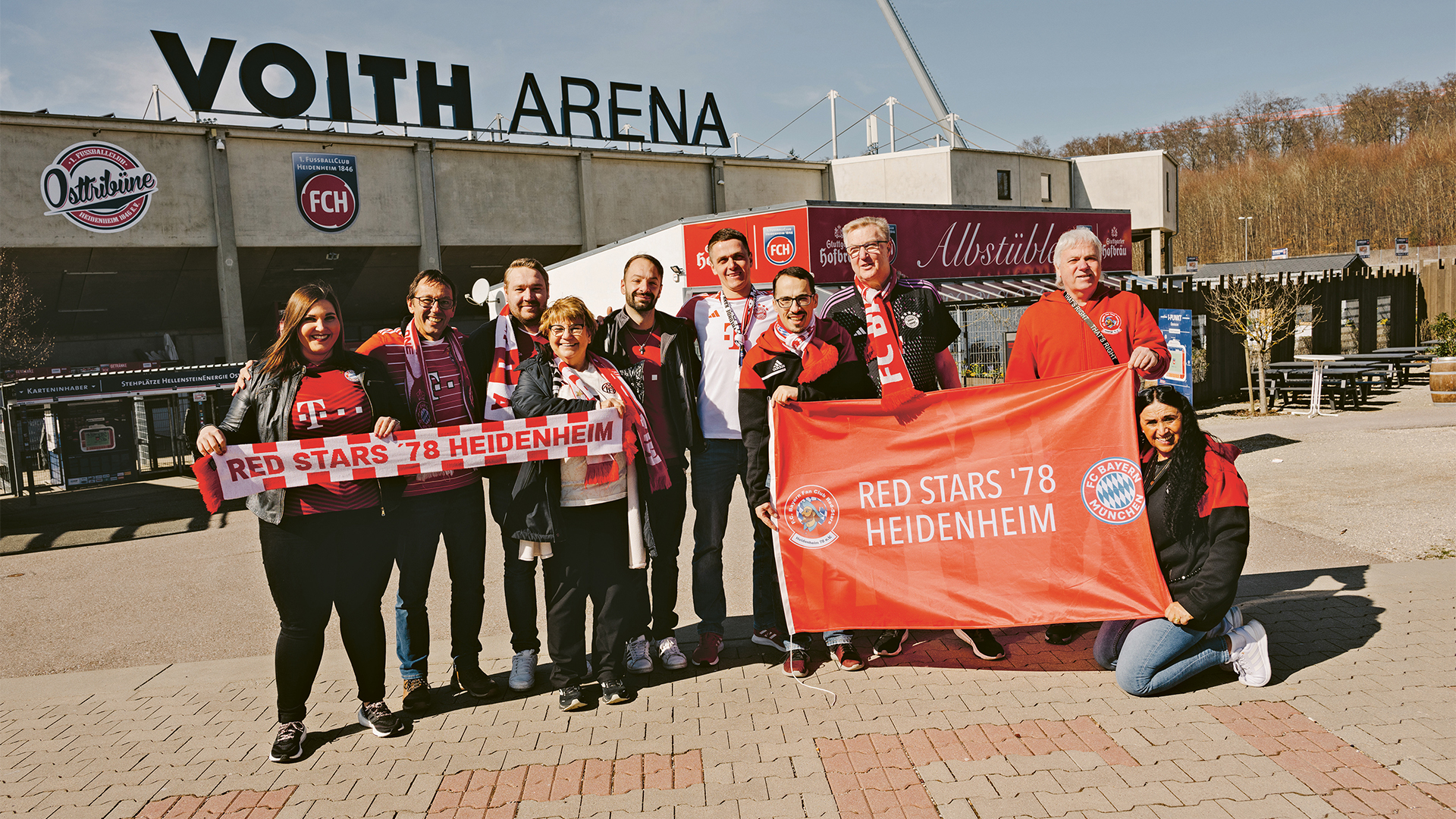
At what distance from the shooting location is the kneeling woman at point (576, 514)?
424 cm

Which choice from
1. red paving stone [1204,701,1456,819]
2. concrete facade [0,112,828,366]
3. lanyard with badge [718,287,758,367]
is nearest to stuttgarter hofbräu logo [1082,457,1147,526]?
red paving stone [1204,701,1456,819]

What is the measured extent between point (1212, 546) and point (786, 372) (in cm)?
213

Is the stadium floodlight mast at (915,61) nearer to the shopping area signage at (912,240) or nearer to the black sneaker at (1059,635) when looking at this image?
the shopping area signage at (912,240)

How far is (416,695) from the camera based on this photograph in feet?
14.2

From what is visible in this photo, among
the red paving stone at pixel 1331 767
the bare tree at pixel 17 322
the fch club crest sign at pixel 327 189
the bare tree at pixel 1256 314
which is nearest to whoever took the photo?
the red paving stone at pixel 1331 767

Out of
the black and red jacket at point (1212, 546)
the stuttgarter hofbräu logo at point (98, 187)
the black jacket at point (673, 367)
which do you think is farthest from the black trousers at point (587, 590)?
the stuttgarter hofbräu logo at point (98, 187)

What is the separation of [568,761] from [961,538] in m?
2.15

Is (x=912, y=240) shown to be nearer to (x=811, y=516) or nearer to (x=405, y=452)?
(x=811, y=516)

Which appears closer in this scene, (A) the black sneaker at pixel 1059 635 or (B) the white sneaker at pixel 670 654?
→ (B) the white sneaker at pixel 670 654

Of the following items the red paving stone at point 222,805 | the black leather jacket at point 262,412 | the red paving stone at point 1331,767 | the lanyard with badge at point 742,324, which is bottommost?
the red paving stone at point 222,805

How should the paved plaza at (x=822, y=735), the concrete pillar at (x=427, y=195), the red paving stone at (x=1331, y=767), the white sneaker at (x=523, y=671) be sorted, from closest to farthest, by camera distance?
the red paving stone at (x=1331, y=767) → the paved plaza at (x=822, y=735) → the white sneaker at (x=523, y=671) → the concrete pillar at (x=427, y=195)

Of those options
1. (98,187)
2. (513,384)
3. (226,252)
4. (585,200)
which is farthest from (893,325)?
(585,200)

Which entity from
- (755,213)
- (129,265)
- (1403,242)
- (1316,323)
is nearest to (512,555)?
(755,213)

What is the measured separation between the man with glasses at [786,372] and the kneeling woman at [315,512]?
1703 millimetres
